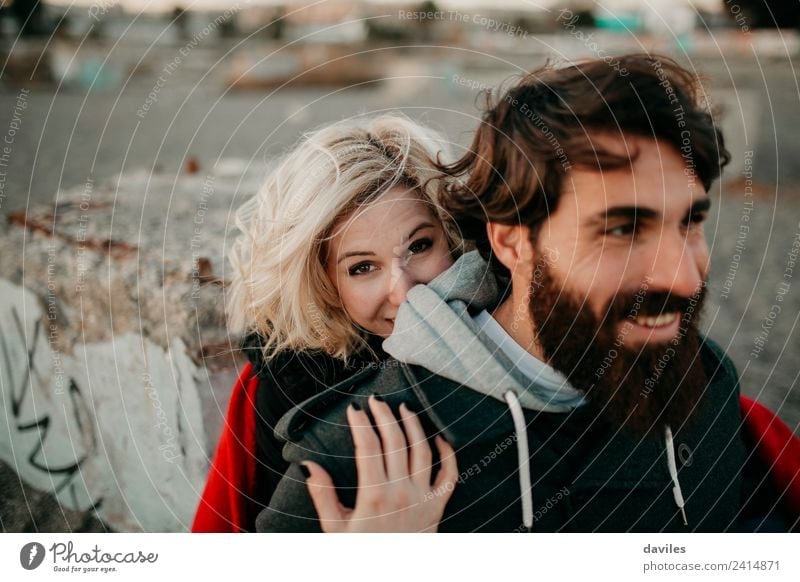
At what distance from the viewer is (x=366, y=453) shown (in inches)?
40.6

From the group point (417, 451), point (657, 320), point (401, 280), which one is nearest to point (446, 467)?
point (417, 451)

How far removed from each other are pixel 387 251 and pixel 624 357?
0.42 meters

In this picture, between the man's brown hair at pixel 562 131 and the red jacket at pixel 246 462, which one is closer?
the man's brown hair at pixel 562 131

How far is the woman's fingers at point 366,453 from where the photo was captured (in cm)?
103

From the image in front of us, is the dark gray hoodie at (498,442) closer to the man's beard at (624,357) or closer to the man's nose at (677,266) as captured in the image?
the man's beard at (624,357)

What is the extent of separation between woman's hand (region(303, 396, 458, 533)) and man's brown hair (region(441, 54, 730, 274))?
0.33 metres

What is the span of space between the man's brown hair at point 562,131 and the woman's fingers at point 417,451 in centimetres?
31

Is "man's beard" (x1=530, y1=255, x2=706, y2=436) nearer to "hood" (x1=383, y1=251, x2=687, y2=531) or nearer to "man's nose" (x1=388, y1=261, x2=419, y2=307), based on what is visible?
"hood" (x1=383, y1=251, x2=687, y2=531)
